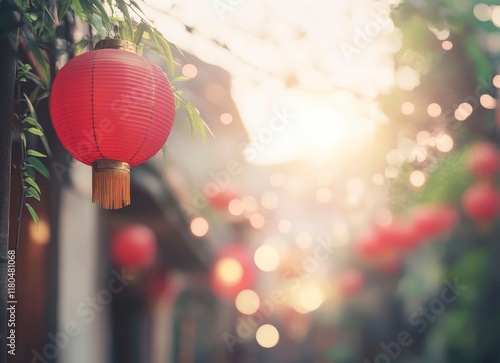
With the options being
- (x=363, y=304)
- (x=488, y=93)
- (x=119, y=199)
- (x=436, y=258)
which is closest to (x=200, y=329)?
(x=363, y=304)

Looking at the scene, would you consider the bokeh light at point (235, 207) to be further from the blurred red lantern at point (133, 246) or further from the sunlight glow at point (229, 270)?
the blurred red lantern at point (133, 246)

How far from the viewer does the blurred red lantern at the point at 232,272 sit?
4113 mm

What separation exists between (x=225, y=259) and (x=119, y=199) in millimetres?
2117

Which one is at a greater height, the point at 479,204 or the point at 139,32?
the point at 139,32

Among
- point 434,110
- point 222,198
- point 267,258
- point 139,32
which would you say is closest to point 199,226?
point 222,198

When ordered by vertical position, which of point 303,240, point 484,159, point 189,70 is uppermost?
point 189,70

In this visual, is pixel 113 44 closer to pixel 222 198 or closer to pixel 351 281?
pixel 222 198

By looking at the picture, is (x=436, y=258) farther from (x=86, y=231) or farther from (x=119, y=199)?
(x=119, y=199)

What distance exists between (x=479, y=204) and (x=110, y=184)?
2.09m

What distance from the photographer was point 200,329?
13.9 feet

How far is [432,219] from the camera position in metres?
3.72

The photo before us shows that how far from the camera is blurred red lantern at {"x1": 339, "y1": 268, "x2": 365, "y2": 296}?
161 inches

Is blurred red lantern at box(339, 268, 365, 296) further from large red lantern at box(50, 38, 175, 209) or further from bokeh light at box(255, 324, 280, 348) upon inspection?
large red lantern at box(50, 38, 175, 209)


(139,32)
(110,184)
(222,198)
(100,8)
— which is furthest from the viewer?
(222,198)
